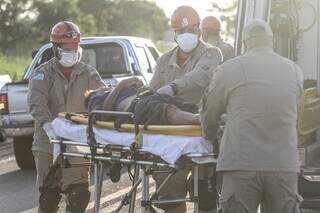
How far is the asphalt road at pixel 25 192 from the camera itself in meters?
8.62

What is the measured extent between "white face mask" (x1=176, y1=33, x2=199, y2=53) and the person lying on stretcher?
0.49m

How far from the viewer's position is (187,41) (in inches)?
246

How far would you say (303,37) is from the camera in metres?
8.09

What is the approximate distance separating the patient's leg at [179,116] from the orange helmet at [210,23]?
4.40 meters

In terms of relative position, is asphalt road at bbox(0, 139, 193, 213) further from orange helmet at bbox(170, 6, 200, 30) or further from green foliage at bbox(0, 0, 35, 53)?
green foliage at bbox(0, 0, 35, 53)

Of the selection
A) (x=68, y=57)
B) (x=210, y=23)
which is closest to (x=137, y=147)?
(x=68, y=57)

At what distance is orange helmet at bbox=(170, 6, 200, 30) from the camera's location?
20.5 feet

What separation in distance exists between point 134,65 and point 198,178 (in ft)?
23.8

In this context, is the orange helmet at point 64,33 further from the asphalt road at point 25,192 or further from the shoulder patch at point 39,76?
the asphalt road at point 25,192

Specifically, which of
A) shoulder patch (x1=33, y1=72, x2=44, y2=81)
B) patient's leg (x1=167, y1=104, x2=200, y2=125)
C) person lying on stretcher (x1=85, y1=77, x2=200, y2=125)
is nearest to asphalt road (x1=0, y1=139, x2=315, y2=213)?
shoulder patch (x1=33, y1=72, x2=44, y2=81)

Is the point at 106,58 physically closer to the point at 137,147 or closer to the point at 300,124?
the point at 300,124

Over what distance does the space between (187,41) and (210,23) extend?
3539 millimetres

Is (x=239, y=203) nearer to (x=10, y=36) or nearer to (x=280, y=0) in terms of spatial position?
(x=280, y=0)

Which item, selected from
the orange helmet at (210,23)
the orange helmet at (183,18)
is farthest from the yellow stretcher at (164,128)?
the orange helmet at (210,23)
